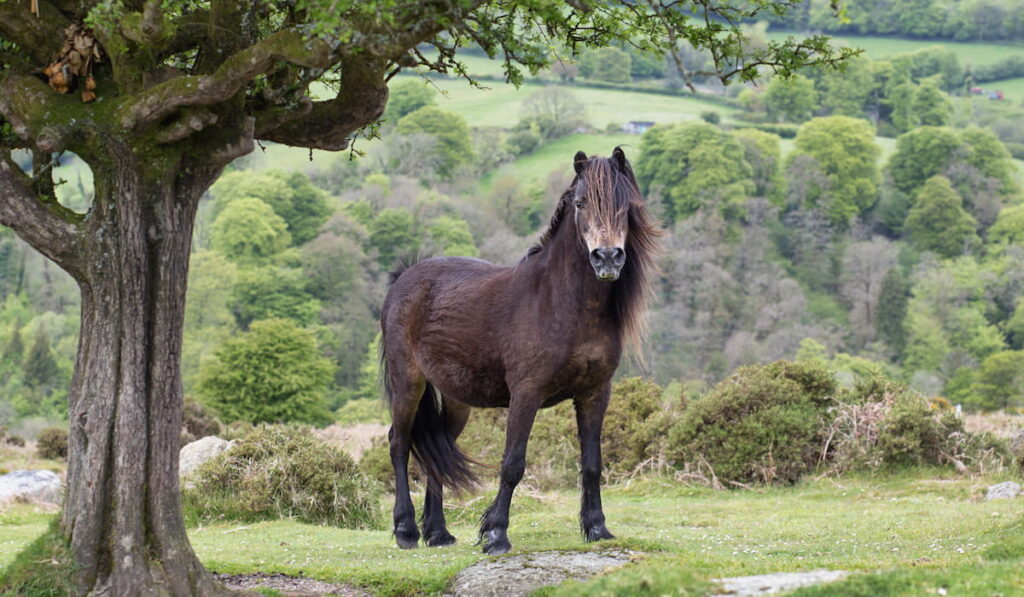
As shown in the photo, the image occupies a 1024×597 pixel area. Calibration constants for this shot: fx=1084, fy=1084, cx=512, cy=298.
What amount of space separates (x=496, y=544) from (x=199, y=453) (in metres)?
8.31

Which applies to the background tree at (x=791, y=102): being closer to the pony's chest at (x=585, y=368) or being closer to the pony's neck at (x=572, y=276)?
the pony's neck at (x=572, y=276)

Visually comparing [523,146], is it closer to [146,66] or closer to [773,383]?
[773,383]

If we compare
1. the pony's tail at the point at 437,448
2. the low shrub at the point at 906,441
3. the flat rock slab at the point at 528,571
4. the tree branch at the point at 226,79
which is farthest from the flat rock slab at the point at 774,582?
the low shrub at the point at 906,441

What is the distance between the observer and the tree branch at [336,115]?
863cm

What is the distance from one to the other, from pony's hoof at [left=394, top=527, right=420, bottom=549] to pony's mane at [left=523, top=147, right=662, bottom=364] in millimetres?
3169

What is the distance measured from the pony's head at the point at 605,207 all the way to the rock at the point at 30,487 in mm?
12211

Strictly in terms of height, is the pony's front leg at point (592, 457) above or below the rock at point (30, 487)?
above

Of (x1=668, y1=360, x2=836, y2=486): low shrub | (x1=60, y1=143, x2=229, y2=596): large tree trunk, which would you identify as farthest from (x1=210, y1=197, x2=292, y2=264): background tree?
(x1=60, y1=143, x2=229, y2=596): large tree trunk

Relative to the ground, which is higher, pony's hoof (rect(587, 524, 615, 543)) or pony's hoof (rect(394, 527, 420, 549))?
pony's hoof (rect(587, 524, 615, 543))

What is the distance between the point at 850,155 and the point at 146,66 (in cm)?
11593

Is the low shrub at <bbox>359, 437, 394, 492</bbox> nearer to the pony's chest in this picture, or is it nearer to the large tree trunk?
the pony's chest

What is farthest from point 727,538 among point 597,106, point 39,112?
point 597,106

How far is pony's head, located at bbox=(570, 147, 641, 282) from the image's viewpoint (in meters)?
8.71

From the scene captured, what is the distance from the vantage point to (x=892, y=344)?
85500 millimetres
